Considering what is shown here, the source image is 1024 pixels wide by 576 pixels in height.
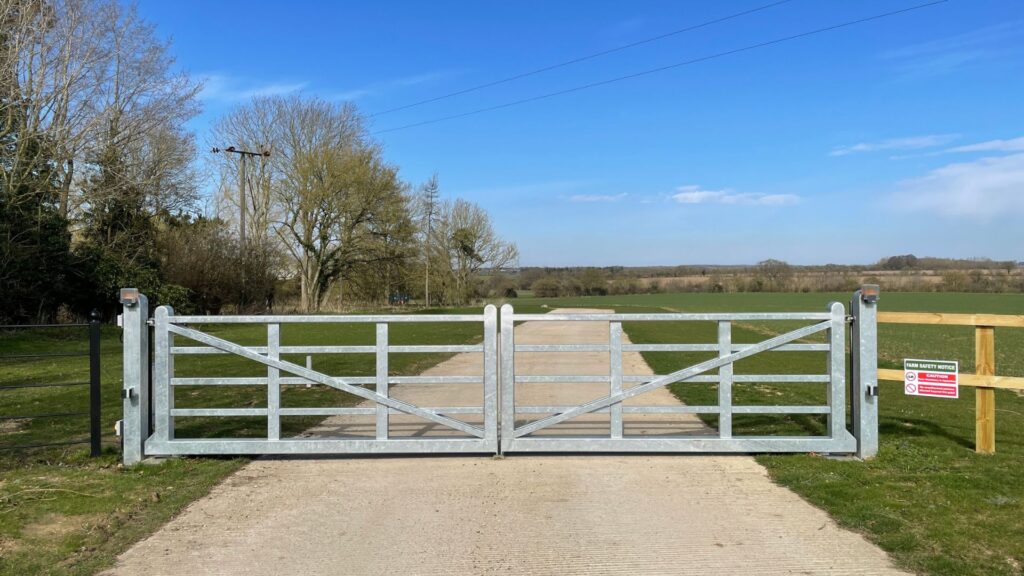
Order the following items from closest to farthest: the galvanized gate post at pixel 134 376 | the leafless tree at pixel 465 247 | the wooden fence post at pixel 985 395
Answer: the galvanized gate post at pixel 134 376, the wooden fence post at pixel 985 395, the leafless tree at pixel 465 247

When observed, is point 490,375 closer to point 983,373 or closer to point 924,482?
point 924,482

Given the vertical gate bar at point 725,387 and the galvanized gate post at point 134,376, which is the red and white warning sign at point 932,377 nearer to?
the vertical gate bar at point 725,387

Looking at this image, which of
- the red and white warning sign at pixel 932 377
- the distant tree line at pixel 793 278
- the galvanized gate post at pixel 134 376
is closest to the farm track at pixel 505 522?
the galvanized gate post at pixel 134 376

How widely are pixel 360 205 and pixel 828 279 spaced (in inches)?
2784

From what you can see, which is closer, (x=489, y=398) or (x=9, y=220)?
(x=489, y=398)

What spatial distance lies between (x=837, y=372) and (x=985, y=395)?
150 centimetres

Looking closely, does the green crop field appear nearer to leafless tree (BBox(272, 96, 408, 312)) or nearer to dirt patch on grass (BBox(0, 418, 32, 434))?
dirt patch on grass (BBox(0, 418, 32, 434))

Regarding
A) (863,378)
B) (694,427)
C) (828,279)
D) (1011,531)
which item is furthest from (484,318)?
(828,279)

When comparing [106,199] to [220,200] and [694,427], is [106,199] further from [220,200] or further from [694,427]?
[694,427]

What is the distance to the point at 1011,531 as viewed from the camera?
176 inches

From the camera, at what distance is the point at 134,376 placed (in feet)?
21.0

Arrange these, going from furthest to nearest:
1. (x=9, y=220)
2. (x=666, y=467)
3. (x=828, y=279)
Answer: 1. (x=828, y=279)
2. (x=9, y=220)
3. (x=666, y=467)

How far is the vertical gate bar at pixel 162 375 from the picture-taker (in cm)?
647

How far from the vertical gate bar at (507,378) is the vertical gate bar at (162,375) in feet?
10.7
